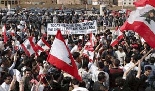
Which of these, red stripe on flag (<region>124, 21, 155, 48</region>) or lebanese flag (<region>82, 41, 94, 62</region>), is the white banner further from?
red stripe on flag (<region>124, 21, 155, 48</region>)

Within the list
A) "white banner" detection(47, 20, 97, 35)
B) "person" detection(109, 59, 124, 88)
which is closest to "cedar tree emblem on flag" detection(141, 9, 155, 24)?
"person" detection(109, 59, 124, 88)

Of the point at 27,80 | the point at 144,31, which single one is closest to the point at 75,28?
the point at 144,31

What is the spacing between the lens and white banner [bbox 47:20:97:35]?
13.7 m

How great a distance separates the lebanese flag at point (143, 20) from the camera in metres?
7.64

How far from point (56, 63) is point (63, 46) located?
0.33m

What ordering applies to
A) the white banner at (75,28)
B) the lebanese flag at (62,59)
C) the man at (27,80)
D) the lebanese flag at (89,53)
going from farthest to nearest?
the white banner at (75,28) → the lebanese flag at (89,53) → the man at (27,80) → the lebanese flag at (62,59)

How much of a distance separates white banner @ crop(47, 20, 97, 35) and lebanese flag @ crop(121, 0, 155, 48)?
5.63 m

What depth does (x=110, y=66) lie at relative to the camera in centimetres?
852

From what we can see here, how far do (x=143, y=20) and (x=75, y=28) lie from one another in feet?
20.9

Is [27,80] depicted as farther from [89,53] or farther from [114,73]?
[89,53]

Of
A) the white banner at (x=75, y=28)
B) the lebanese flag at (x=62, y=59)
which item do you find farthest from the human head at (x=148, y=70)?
the white banner at (x=75, y=28)

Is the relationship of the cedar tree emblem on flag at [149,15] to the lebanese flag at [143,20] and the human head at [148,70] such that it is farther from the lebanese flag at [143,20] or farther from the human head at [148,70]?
the human head at [148,70]

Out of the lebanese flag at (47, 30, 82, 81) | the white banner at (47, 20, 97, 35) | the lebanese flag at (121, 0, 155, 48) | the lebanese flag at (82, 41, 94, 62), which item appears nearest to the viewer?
the lebanese flag at (47, 30, 82, 81)

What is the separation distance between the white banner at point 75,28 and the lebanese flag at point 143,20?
563 centimetres
